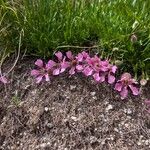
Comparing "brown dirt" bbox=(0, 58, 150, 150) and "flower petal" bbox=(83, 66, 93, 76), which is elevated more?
"flower petal" bbox=(83, 66, 93, 76)

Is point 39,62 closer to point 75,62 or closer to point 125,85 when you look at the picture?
point 75,62

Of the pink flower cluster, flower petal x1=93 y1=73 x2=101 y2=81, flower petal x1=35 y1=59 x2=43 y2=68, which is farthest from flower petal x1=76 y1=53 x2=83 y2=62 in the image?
flower petal x1=35 y1=59 x2=43 y2=68

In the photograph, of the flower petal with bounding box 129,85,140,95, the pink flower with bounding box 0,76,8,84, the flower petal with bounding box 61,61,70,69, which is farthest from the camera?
the pink flower with bounding box 0,76,8,84

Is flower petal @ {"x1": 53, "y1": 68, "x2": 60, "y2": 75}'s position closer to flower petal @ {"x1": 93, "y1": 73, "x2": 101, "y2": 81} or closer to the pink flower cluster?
the pink flower cluster

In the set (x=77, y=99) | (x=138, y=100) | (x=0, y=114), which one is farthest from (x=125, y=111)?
(x=0, y=114)

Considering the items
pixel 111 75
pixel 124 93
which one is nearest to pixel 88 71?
pixel 111 75

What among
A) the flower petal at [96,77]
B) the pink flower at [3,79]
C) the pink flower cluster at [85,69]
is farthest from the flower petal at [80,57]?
the pink flower at [3,79]

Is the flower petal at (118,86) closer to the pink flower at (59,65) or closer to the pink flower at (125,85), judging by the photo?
the pink flower at (125,85)

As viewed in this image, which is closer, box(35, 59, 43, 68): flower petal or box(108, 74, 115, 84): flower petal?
box(108, 74, 115, 84): flower petal

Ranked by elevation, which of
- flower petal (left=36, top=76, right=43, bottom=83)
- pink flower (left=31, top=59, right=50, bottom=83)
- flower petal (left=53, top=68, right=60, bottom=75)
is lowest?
flower petal (left=36, top=76, right=43, bottom=83)
